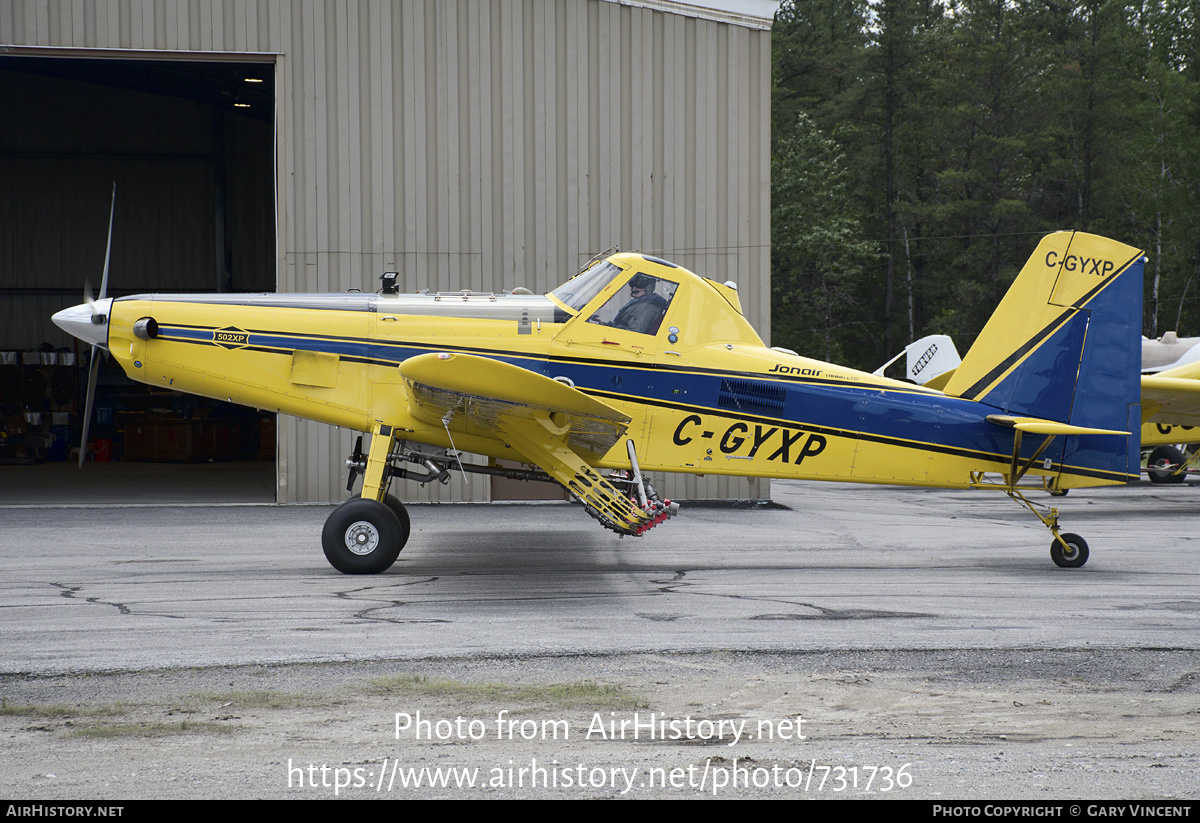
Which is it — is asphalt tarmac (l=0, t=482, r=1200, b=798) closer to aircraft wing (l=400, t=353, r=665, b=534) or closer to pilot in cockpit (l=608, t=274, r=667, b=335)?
aircraft wing (l=400, t=353, r=665, b=534)

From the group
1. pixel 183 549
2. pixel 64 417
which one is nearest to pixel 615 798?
pixel 183 549

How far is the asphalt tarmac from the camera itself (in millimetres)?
4328

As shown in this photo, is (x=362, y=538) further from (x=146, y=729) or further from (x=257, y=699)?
(x=146, y=729)

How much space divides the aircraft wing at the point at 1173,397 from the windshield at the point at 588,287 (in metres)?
9.83

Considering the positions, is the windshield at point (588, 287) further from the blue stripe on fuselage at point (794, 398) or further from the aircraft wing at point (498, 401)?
the aircraft wing at point (498, 401)

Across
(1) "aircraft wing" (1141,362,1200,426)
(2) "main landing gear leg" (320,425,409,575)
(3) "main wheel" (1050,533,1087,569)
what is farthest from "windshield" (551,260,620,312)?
(1) "aircraft wing" (1141,362,1200,426)

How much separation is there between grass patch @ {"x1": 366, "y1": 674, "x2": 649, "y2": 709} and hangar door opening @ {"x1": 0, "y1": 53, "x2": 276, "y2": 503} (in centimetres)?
2168

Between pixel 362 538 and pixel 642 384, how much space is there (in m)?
2.72

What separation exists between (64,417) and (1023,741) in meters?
26.1

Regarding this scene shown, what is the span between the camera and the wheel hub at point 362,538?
8281 millimetres

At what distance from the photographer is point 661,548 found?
10609 mm

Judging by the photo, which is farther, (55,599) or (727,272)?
(727,272)
